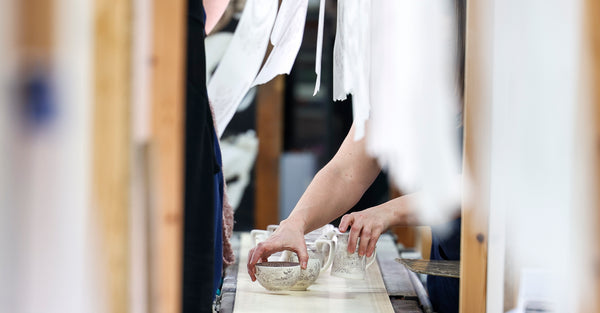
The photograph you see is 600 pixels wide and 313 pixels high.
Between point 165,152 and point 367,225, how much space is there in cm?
84

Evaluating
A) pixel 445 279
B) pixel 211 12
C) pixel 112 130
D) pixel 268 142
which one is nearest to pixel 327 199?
pixel 445 279

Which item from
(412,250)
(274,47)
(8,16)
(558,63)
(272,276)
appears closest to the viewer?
(8,16)

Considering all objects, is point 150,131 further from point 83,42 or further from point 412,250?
point 412,250

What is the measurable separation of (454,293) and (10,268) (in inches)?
42.4

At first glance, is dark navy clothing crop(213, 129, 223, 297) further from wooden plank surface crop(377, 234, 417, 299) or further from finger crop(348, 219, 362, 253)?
wooden plank surface crop(377, 234, 417, 299)

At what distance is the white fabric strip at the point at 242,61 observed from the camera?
1637 millimetres

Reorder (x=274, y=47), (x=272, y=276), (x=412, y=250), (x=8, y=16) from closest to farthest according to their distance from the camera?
(x=8, y=16), (x=272, y=276), (x=274, y=47), (x=412, y=250)

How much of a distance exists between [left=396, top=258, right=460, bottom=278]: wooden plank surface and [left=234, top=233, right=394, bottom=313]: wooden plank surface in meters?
0.09

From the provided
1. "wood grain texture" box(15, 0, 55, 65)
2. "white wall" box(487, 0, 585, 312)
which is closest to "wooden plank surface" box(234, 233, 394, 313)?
"white wall" box(487, 0, 585, 312)

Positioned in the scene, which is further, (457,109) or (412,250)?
(412,250)

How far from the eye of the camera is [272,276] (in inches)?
57.3

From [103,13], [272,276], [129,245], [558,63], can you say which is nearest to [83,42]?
[103,13]

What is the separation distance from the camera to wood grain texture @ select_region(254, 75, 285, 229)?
245 cm

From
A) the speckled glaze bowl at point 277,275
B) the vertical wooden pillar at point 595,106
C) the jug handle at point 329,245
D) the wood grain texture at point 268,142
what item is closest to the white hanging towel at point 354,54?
the jug handle at point 329,245
